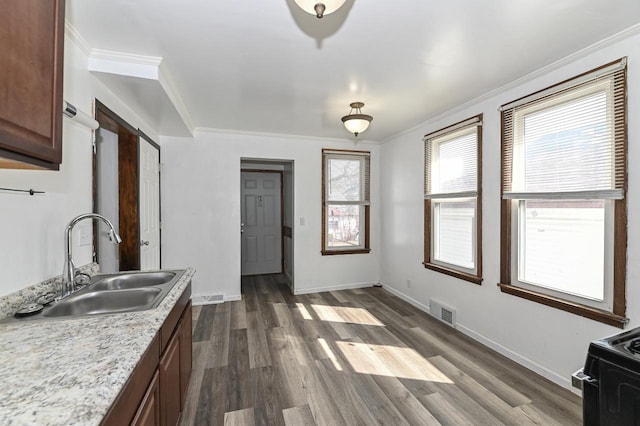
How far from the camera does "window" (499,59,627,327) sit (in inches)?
75.3

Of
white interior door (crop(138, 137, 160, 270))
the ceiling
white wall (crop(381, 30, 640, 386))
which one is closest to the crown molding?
white wall (crop(381, 30, 640, 386))

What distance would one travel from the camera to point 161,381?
1371 mm

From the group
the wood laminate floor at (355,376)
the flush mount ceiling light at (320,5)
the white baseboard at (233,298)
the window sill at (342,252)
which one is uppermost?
the flush mount ceiling light at (320,5)

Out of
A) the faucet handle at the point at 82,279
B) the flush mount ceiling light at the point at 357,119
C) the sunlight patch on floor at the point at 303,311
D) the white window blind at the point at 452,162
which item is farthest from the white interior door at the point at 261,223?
the faucet handle at the point at 82,279

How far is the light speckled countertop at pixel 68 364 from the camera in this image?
688 mm

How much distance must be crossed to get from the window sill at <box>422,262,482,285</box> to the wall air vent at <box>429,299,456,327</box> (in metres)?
0.39

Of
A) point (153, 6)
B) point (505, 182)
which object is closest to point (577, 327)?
point (505, 182)

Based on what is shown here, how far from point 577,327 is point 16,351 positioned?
3.12 metres

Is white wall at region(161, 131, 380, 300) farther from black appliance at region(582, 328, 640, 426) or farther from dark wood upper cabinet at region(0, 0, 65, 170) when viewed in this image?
black appliance at region(582, 328, 640, 426)

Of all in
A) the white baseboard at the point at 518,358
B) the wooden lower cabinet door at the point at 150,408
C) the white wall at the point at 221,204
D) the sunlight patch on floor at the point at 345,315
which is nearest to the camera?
the wooden lower cabinet door at the point at 150,408

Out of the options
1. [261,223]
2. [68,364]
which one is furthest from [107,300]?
[261,223]

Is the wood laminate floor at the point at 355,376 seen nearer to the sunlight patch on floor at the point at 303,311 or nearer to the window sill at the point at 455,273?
the sunlight patch on floor at the point at 303,311

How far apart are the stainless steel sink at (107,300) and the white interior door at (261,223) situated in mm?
4018

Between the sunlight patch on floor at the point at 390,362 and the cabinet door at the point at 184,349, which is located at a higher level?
the cabinet door at the point at 184,349
